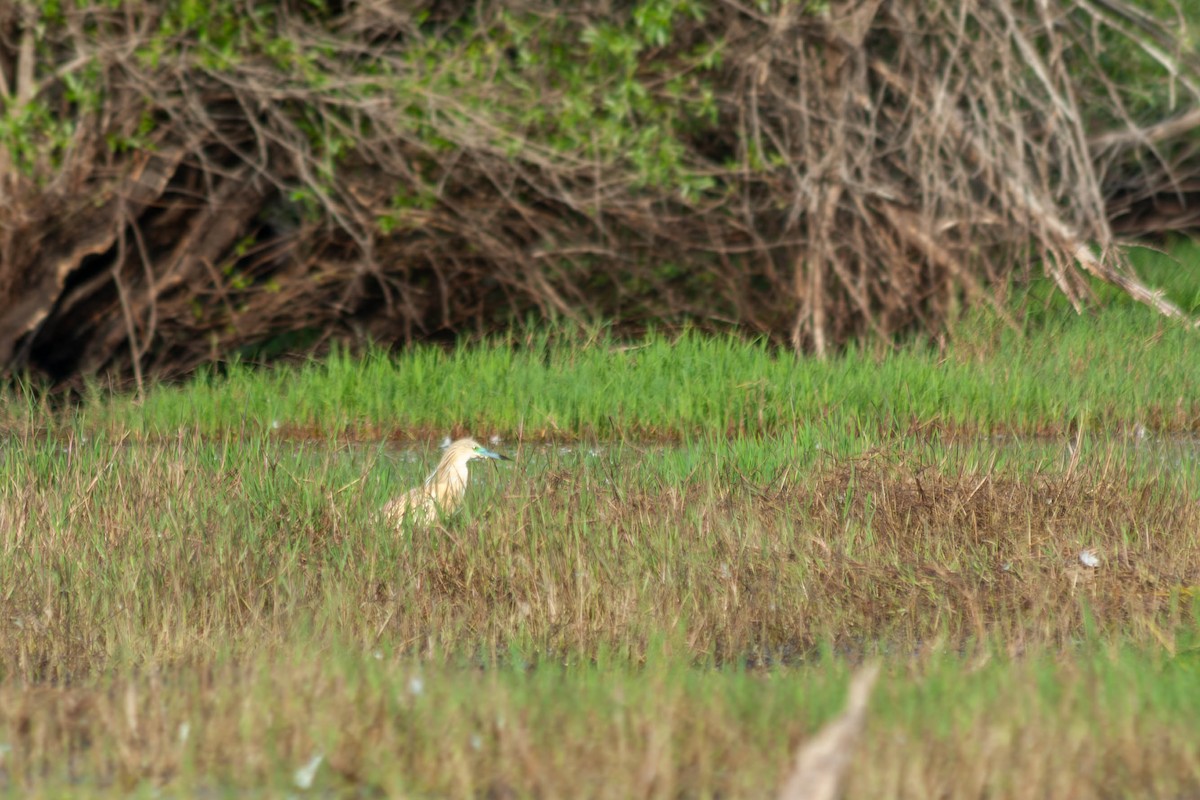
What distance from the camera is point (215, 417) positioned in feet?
29.8

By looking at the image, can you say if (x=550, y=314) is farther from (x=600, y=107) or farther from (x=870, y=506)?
(x=870, y=506)

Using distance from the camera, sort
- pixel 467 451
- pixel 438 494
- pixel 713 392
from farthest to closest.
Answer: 1. pixel 713 392
2. pixel 467 451
3. pixel 438 494

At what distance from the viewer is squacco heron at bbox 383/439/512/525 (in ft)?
19.8

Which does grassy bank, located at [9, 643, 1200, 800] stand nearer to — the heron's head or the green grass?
the green grass

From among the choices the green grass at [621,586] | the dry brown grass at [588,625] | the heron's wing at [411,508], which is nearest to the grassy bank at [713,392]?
the green grass at [621,586]

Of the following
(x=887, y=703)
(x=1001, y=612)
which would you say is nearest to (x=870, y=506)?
(x=1001, y=612)

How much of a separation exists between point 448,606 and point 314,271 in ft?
21.1

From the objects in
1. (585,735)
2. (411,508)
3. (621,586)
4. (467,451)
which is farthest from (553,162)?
(585,735)

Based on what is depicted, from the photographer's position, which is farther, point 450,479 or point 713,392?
point 713,392

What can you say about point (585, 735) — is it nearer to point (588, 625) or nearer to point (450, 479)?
point (588, 625)

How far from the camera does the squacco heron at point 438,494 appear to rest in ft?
19.8

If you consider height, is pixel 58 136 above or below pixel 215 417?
above

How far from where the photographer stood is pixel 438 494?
6277mm

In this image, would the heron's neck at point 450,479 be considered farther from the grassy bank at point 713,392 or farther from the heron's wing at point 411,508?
the grassy bank at point 713,392
